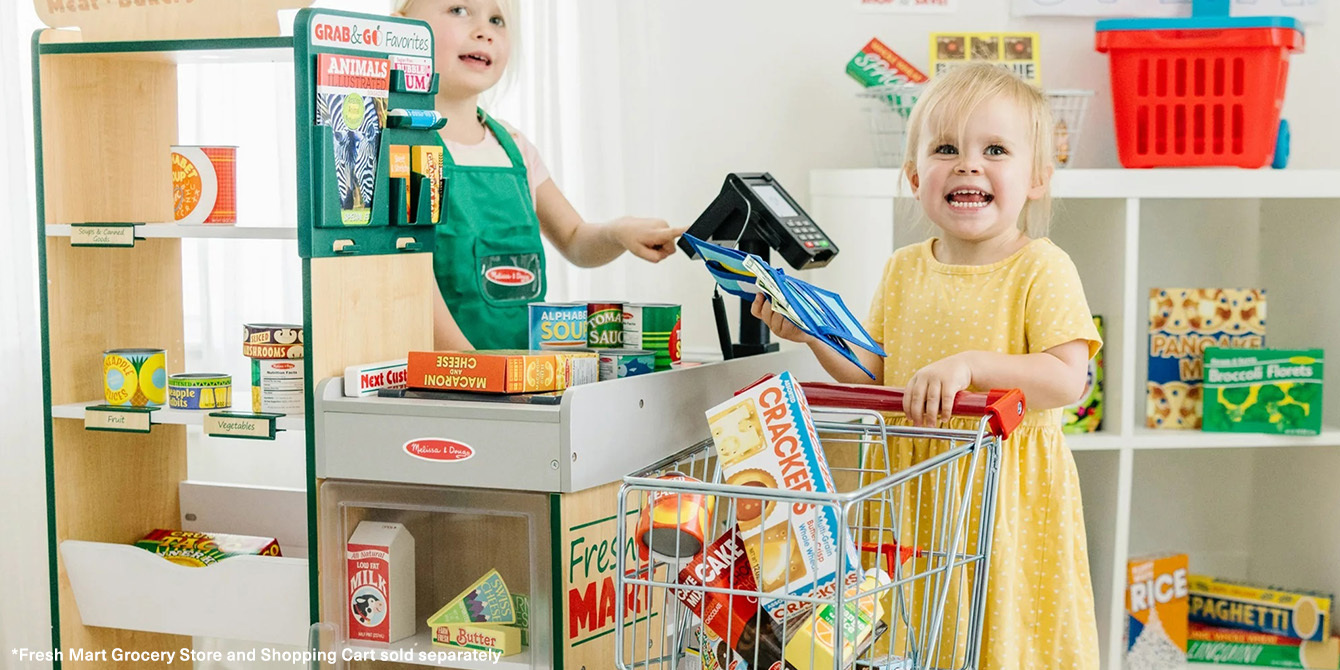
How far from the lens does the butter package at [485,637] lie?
65.8 inches

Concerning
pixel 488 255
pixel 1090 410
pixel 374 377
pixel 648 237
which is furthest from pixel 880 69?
pixel 374 377

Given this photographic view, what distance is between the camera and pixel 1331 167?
306 centimetres

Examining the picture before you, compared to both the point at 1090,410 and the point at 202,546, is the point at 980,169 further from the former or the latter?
the point at 202,546

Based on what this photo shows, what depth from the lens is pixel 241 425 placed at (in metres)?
1.84

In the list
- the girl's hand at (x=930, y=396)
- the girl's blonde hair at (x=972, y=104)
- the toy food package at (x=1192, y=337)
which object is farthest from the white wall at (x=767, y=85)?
the girl's hand at (x=930, y=396)

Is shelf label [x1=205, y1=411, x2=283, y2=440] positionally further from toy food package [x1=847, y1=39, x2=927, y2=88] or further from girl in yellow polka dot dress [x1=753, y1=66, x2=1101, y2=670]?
toy food package [x1=847, y1=39, x2=927, y2=88]

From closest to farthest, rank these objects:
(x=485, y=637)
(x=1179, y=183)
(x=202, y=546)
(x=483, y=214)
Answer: (x=485, y=637)
(x=202, y=546)
(x=483, y=214)
(x=1179, y=183)

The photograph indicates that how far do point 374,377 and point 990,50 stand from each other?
5.44 ft

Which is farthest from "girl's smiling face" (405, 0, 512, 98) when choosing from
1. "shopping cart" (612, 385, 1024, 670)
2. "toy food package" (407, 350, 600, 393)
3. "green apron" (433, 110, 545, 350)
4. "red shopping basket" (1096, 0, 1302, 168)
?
"red shopping basket" (1096, 0, 1302, 168)

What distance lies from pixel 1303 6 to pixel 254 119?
2.32 m

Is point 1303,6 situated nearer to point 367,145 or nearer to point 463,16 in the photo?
point 463,16

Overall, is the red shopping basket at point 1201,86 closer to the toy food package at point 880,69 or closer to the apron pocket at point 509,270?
the toy food package at point 880,69

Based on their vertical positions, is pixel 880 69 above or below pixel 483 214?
above

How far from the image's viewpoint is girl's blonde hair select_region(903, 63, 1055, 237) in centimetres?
185
